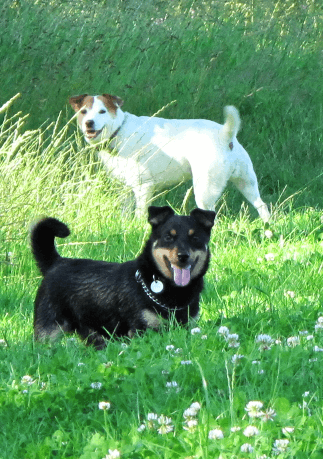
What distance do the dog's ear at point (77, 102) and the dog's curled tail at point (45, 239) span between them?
14.2ft

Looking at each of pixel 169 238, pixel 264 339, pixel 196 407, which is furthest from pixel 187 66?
pixel 196 407

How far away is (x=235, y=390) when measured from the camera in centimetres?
306

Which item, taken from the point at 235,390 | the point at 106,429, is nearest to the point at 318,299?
the point at 235,390

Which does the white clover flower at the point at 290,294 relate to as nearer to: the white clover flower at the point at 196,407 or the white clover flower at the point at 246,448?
the white clover flower at the point at 196,407

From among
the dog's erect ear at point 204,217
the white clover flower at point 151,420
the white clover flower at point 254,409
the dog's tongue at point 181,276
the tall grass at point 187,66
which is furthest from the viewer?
the tall grass at point 187,66

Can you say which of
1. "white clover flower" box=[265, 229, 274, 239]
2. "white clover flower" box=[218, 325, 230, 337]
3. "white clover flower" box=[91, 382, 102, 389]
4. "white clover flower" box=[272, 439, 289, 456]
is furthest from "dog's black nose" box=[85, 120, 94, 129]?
"white clover flower" box=[272, 439, 289, 456]

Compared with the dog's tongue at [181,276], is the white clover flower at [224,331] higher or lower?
lower

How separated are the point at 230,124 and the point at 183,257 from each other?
4188 millimetres

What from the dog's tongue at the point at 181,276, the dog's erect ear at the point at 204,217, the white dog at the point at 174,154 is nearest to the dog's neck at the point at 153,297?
the dog's tongue at the point at 181,276

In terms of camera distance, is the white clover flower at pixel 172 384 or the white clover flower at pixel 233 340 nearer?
the white clover flower at pixel 172 384

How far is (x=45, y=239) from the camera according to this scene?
4.77m

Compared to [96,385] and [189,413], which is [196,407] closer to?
[189,413]

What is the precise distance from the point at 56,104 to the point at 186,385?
8.59 m

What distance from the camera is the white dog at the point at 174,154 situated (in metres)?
8.23
